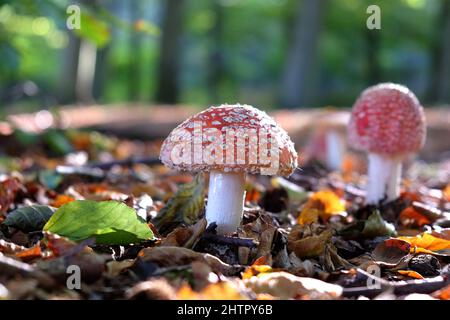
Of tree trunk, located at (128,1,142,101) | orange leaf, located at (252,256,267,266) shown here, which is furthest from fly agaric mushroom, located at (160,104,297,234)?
tree trunk, located at (128,1,142,101)

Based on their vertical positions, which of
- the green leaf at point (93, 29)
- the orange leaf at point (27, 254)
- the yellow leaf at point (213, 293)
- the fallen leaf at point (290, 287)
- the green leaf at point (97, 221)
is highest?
the green leaf at point (93, 29)

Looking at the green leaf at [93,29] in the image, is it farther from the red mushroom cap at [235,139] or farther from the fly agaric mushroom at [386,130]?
the red mushroom cap at [235,139]

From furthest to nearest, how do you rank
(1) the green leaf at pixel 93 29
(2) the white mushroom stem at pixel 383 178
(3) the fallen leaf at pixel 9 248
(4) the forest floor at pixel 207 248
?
(1) the green leaf at pixel 93 29, (2) the white mushroom stem at pixel 383 178, (3) the fallen leaf at pixel 9 248, (4) the forest floor at pixel 207 248

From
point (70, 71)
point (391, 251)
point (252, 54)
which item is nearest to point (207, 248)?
point (391, 251)

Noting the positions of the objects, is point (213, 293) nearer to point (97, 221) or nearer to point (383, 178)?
point (97, 221)

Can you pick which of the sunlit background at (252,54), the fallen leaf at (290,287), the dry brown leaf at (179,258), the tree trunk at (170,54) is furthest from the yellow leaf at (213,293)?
the tree trunk at (170,54)

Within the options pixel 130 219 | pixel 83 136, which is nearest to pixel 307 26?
pixel 83 136

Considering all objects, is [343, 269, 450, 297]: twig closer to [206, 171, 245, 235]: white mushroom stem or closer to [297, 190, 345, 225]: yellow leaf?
[206, 171, 245, 235]: white mushroom stem
